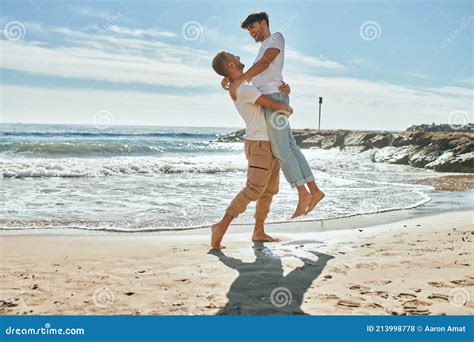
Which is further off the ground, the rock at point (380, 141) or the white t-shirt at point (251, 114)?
the rock at point (380, 141)

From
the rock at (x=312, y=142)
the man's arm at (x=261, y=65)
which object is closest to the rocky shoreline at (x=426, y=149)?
the rock at (x=312, y=142)

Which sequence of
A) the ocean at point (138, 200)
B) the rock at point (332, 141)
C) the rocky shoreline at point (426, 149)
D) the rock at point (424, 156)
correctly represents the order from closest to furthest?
the ocean at point (138, 200) → the rocky shoreline at point (426, 149) → the rock at point (424, 156) → the rock at point (332, 141)

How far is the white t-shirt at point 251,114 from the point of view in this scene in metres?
4.04

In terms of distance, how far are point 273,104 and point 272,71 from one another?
1.05 feet

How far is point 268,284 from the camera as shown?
127 inches

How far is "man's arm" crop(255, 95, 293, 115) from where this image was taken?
13.1 feet

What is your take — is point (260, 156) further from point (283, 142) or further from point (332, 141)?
point (332, 141)

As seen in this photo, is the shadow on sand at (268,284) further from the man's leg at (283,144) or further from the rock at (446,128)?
the rock at (446,128)

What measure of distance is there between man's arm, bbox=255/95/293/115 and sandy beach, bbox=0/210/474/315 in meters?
1.22

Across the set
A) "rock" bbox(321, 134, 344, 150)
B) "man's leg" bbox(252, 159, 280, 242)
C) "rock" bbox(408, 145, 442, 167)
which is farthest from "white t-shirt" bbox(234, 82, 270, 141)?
"rock" bbox(321, 134, 344, 150)

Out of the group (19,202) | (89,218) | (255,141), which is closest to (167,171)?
(19,202)

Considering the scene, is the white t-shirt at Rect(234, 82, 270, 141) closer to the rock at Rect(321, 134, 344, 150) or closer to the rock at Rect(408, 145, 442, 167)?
the rock at Rect(408, 145, 442, 167)

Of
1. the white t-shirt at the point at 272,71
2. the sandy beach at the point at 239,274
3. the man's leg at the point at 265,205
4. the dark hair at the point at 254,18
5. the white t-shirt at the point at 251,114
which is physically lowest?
the sandy beach at the point at 239,274
